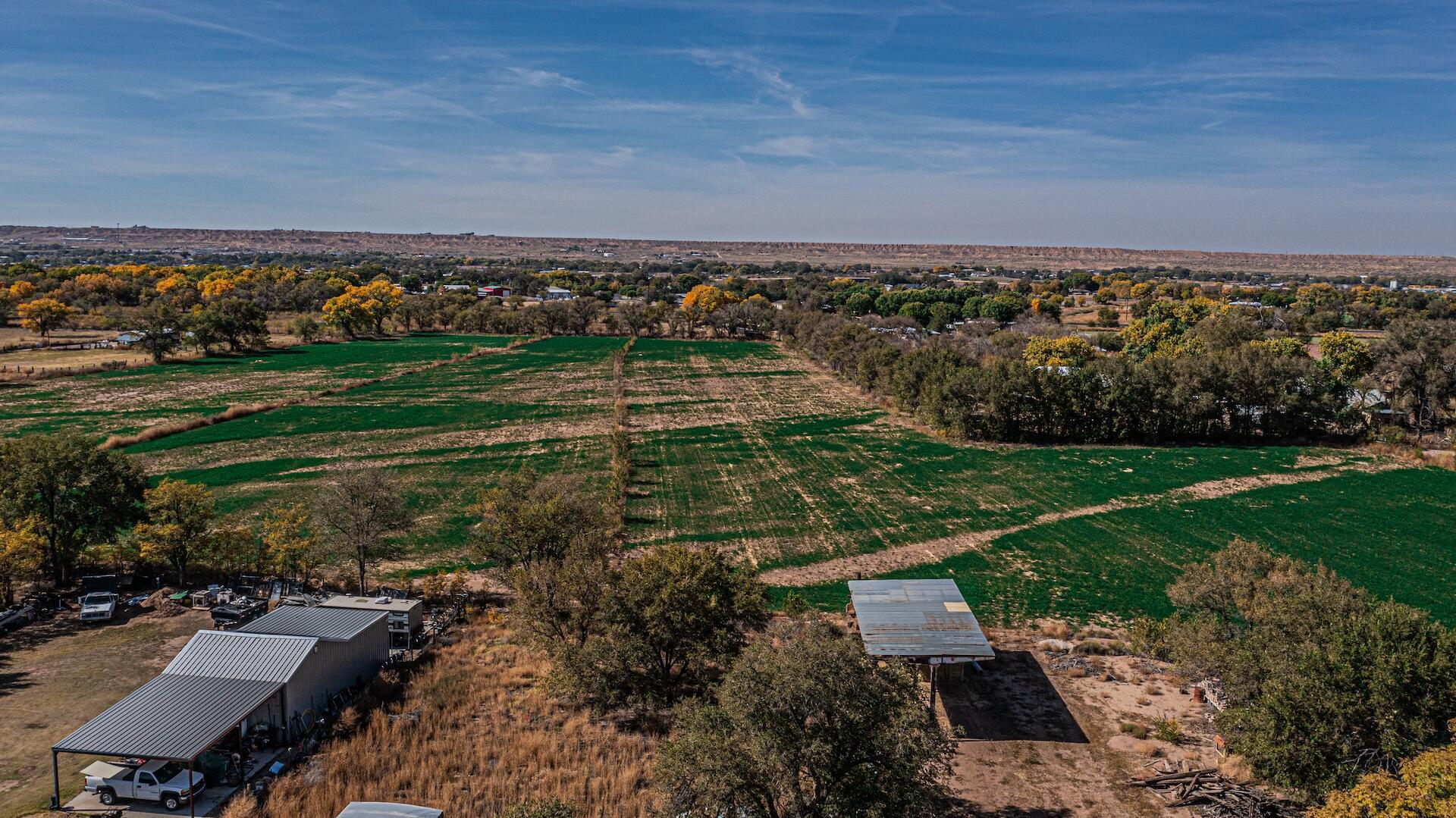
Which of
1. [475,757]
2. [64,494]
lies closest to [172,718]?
[475,757]

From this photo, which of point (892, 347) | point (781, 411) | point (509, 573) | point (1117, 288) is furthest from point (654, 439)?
point (1117, 288)

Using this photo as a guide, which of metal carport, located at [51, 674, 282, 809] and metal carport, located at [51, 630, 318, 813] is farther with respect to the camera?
metal carport, located at [51, 630, 318, 813]

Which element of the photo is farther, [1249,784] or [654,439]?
[654,439]

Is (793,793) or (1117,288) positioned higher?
(1117,288)

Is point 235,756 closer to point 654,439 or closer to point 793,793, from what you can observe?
point 793,793

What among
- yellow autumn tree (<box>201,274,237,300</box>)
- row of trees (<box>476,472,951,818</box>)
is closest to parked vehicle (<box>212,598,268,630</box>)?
row of trees (<box>476,472,951,818</box>)

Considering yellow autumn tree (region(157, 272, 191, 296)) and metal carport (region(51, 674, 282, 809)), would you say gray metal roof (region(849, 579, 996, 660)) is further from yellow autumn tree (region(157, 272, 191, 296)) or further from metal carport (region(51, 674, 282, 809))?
yellow autumn tree (region(157, 272, 191, 296))
